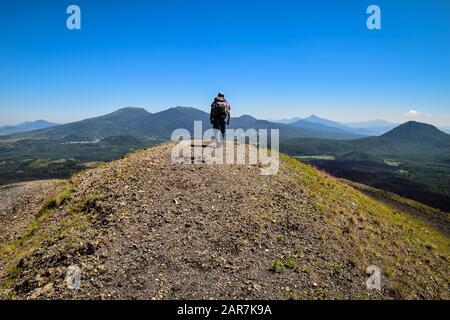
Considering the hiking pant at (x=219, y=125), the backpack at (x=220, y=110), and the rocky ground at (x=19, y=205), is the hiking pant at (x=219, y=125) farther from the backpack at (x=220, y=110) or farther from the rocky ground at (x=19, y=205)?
the rocky ground at (x=19, y=205)

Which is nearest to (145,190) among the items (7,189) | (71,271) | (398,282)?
(71,271)

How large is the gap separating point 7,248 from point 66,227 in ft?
16.0

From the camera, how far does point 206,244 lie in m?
13.5

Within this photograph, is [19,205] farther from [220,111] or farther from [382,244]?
[382,244]

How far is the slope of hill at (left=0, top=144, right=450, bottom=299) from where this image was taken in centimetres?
Result: 1122

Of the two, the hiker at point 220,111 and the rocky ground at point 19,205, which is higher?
the hiker at point 220,111

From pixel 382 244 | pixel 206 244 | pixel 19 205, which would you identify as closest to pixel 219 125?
pixel 206 244

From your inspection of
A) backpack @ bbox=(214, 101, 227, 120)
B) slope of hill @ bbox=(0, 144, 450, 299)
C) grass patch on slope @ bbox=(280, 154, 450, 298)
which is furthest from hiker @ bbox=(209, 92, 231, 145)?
grass patch on slope @ bbox=(280, 154, 450, 298)

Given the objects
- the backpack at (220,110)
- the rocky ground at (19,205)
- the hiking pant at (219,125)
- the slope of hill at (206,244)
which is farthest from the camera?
the hiking pant at (219,125)

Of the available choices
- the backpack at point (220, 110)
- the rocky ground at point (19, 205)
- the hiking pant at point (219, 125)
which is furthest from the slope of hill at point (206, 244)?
the backpack at point (220, 110)

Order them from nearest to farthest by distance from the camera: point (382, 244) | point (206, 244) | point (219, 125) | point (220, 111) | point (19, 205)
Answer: point (206, 244), point (382, 244), point (220, 111), point (19, 205), point (219, 125)

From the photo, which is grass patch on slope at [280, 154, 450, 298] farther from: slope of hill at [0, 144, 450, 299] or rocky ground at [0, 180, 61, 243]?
rocky ground at [0, 180, 61, 243]

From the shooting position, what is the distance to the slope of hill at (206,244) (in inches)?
442
